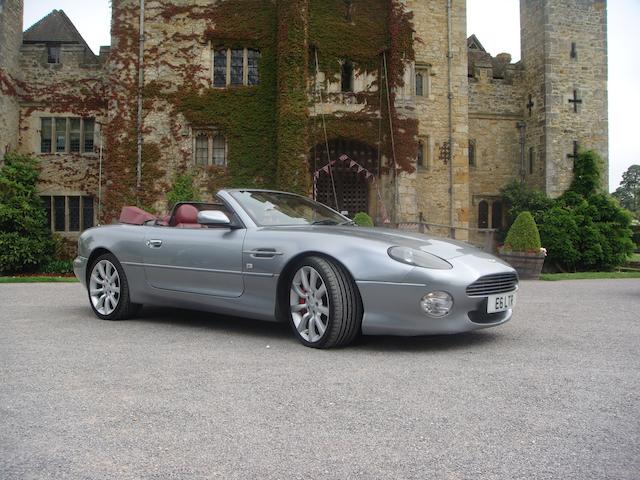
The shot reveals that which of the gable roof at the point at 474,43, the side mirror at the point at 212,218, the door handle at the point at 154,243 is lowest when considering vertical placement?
the door handle at the point at 154,243

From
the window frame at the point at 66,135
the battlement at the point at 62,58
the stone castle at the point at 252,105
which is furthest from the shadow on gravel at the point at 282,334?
the battlement at the point at 62,58

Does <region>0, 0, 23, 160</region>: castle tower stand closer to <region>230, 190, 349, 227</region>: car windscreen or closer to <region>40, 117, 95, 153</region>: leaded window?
<region>40, 117, 95, 153</region>: leaded window

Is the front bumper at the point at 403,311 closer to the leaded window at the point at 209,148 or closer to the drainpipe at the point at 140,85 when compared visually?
the leaded window at the point at 209,148

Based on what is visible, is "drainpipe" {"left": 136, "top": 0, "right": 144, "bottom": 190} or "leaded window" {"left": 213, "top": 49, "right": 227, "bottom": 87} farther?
"leaded window" {"left": 213, "top": 49, "right": 227, "bottom": 87}

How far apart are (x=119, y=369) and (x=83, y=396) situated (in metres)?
0.67

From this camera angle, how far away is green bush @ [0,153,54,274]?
19719 mm

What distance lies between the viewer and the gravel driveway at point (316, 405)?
2.48m

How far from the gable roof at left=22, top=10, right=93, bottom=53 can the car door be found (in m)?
21.8

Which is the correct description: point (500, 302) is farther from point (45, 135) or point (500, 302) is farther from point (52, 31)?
point (52, 31)

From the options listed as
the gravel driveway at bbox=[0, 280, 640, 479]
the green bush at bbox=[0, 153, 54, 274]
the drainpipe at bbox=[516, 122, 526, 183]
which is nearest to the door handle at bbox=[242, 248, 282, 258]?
the gravel driveway at bbox=[0, 280, 640, 479]

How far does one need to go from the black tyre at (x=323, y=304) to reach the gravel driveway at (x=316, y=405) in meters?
0.14

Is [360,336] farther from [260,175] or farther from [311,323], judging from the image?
[260,175]

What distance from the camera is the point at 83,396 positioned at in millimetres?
3467

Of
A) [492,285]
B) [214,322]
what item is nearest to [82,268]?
[214,322]
